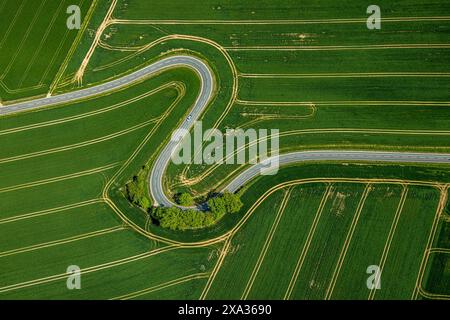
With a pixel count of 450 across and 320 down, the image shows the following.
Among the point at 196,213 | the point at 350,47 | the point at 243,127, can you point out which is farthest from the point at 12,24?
the point at 350,47

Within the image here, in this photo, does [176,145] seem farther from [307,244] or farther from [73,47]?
[307,244]

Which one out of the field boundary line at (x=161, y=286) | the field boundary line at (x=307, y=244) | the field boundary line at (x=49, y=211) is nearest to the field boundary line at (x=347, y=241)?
the field boundary line at (x=307, y=244)

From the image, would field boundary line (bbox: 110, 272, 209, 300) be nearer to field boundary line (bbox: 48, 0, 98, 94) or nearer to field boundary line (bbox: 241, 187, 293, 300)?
field boundary line (bbox: 241, 187, 293, 300)

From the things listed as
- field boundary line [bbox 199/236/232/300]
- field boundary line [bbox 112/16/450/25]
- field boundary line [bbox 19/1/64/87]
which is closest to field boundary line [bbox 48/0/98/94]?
field boundary line [bbox 19/1/64/87]

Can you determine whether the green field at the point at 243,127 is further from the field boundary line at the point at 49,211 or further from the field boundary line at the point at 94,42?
the field boundary line at the point at 94,42

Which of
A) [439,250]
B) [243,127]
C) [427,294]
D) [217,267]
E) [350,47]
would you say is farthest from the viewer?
[350,47]
